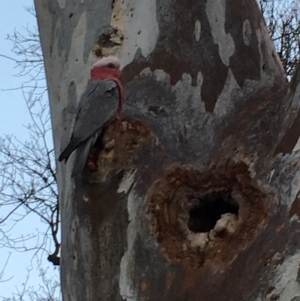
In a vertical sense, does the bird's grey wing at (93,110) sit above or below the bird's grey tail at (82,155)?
above

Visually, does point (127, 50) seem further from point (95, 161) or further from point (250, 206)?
point (250, 206)

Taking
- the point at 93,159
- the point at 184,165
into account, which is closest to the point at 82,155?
the point at 93,159

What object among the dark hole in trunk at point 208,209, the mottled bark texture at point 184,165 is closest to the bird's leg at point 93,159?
the mottled bark texture at point 184,165

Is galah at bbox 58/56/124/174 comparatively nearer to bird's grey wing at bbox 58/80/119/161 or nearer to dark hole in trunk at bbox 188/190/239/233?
bird's grey wing at bbox 58/80/119/161

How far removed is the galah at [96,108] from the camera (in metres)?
1.15

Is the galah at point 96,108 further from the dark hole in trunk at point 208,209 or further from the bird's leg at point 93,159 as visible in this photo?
the dark hole in trunk at point 208,209

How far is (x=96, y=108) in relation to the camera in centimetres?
122

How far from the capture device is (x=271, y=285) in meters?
0.99

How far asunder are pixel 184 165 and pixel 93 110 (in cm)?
21

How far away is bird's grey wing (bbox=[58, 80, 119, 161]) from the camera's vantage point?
116 centimetres

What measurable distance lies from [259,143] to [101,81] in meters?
0.31

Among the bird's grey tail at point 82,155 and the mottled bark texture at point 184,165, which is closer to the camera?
the mottled bark texture at point 184,165

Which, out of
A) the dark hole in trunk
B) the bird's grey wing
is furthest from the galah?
the dark hole in trunk

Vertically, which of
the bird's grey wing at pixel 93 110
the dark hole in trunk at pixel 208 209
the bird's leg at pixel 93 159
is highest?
the bird's grey wing at pixel 93 110
